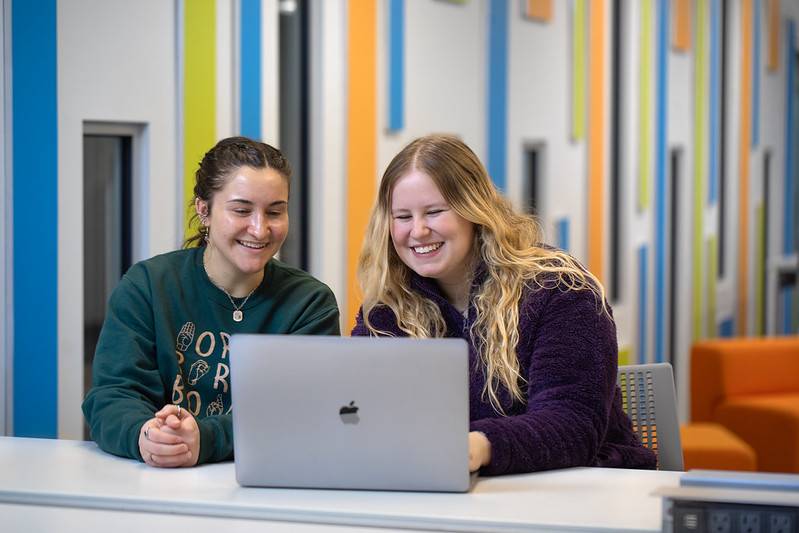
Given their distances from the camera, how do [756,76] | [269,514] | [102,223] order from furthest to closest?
[756,76] < [102,223] < [269,514]

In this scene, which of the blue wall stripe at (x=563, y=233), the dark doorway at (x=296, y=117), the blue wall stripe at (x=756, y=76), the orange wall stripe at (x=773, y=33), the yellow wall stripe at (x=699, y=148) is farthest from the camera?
the orange wall stripe at (x=773, y=33)

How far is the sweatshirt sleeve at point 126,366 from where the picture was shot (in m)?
2.33

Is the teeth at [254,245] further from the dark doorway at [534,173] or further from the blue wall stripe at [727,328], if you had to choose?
the blue wall stripe at [727,328]

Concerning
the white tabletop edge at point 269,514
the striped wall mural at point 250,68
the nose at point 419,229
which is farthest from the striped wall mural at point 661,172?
the white tabletop edge at point 269,514

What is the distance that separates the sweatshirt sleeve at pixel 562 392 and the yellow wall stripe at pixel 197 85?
1.39 metres

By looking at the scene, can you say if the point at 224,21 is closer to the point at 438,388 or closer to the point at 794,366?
the point at 438,388

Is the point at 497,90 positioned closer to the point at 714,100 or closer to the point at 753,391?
the point at 753,391

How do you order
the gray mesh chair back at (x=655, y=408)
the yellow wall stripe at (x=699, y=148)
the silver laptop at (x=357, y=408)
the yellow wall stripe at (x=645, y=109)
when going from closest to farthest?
the silver laptop at (x=357, y=408)
the gray mesh chair back at (x=655, y=408)
the yellow wall stripe at (x=645, y=109)
the yellow wall stripe at (x=699, y=148)

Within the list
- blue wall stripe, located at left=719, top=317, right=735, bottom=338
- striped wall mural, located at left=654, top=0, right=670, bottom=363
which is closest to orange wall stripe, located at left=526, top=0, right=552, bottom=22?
striped wall mural, located at left=654, top=0, right=670, bottom=363

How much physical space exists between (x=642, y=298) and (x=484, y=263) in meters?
4.35

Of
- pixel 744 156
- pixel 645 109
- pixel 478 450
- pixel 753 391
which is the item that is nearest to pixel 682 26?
pixel 645 109

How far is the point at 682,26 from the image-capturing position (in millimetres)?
7000

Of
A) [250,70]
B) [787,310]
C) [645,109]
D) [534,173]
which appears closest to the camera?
[250,70]

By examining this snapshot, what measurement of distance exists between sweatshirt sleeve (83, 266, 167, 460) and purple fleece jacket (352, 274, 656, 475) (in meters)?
0.52
